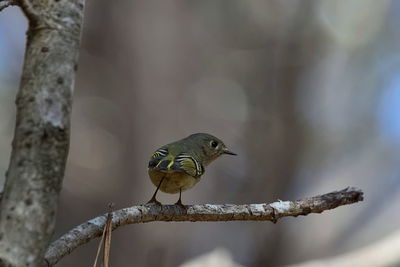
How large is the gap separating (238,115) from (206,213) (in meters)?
5.79

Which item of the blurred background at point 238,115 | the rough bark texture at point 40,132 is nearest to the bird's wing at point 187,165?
the rough bark texture at point 40,132

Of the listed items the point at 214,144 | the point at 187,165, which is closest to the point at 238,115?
the point at 214,144

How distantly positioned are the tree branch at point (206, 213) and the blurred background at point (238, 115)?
152 inches

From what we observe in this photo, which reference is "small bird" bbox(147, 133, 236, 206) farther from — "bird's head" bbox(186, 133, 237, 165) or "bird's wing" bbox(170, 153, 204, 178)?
"bird's head" bbox(186, 133, 237, 165)

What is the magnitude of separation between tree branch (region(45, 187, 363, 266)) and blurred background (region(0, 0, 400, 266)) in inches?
152

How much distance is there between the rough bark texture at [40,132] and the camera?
43.8 inches

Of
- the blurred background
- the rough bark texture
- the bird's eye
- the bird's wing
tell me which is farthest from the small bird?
the blurred background

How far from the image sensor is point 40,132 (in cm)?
117

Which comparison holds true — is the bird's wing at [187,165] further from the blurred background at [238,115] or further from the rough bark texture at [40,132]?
the blurred background at [238,115]

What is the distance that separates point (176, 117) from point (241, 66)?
1.56 m

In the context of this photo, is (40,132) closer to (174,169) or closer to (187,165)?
(174,169)

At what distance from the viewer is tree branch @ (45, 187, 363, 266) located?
188 centimetres

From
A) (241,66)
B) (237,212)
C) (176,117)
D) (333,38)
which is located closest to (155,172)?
(237,212)

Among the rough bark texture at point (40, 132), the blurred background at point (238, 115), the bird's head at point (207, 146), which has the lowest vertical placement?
the rough bark texture at point (40, 132)
